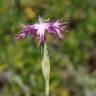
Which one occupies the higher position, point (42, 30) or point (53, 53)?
point (53, 53)

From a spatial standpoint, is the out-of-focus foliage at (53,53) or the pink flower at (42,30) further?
the out-of-focus foliage at (53,53)

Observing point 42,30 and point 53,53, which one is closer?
point 42,30

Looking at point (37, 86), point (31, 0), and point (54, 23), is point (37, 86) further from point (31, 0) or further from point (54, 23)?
point (54, 23)

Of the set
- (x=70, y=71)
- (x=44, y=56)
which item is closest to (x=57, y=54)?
(x=70, y=71)

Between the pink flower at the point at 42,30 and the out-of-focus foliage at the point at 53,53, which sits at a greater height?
the out-of-focus foliage at the point at 53,53

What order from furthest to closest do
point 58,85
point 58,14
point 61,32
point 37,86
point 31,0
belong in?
1. point 31,0
2. point 58,14
3. point 58,85
4. point 37,86
5. point 61,32

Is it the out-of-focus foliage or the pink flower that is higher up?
the out-of-focus foliage

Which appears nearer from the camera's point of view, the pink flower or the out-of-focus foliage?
the pink flower

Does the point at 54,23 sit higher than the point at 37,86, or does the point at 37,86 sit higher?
the point at 37,86
